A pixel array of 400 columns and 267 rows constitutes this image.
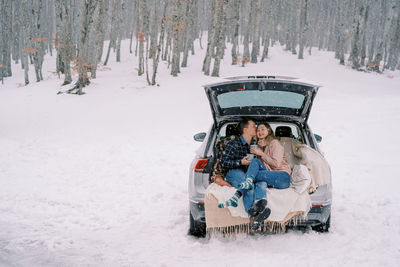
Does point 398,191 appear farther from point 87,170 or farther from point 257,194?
point 87,170

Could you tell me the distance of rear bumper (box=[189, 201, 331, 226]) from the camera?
3.24 meters

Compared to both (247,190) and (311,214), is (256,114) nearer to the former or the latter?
(247,190)

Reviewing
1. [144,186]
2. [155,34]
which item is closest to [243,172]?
[144,186]

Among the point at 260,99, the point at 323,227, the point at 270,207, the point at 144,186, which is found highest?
the point at 260,99

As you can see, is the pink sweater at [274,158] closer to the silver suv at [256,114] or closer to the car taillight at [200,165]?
the silver suv at [256,114]

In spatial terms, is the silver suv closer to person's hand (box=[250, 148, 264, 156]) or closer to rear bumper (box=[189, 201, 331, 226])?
rear bumper (box=[189, 201, 331, 226])

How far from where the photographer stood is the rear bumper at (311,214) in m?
3.24

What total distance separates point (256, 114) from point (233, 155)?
852 millimetres

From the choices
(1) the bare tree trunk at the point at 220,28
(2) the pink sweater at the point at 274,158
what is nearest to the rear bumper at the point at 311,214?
(2) the pink sweater at the point at 274,158

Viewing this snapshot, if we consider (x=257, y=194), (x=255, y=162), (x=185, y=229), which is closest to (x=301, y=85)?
(x=255, y=162)

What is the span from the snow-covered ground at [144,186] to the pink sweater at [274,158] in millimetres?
800

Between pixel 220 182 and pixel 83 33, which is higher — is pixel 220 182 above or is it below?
below

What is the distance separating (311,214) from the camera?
3240 mm

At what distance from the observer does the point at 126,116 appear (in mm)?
11891
